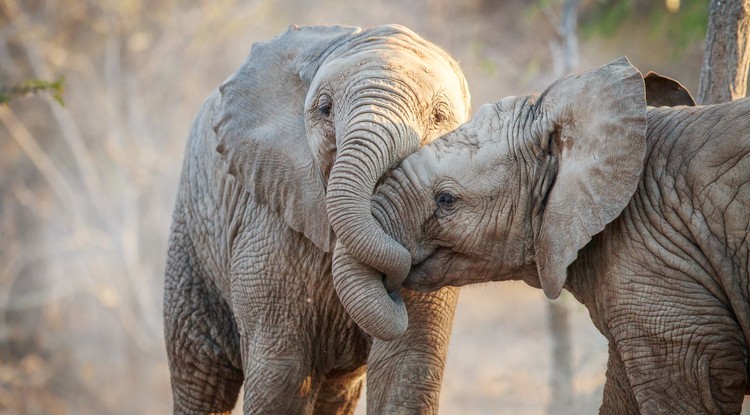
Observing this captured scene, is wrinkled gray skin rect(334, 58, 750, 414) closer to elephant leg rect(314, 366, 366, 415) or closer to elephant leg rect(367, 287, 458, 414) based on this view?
elephant leg rect(367, 287, 458, 414)

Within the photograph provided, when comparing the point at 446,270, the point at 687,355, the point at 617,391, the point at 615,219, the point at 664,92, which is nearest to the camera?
the point at 687,355

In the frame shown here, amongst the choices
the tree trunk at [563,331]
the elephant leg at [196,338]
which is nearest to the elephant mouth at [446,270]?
the elephant leg at [196,338]

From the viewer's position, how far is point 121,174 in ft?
61.7

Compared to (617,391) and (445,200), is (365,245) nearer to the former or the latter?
(445,200)

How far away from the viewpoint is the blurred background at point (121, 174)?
15.9 m

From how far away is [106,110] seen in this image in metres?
18.8

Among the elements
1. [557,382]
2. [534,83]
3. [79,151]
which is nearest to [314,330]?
[557,382]

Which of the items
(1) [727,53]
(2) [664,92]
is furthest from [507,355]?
(2) [664,92]

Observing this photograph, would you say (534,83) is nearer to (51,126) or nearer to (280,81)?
(280,81)

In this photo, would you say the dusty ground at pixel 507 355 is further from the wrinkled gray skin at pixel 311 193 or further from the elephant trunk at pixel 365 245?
the elephant trunk at pixel 365 245

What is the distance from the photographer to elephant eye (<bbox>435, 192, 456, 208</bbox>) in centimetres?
494

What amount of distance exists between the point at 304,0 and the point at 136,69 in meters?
3.27

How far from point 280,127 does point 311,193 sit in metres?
0.44

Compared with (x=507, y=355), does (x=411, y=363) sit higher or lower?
lower
